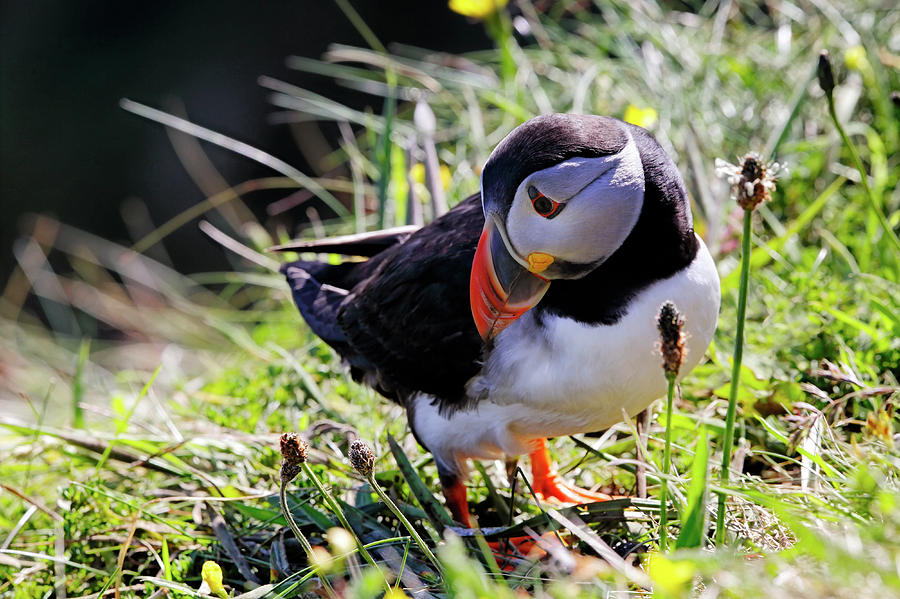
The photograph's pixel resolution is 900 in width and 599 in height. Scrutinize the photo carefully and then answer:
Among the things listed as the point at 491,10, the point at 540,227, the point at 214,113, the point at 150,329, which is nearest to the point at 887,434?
A: the point at 540,227

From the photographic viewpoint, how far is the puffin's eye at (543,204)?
1.96 m

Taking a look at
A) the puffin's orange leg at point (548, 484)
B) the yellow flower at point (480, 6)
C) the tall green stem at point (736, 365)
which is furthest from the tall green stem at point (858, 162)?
the yellow flower at point (480, 6)

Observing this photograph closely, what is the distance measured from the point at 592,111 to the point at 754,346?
5.84ft

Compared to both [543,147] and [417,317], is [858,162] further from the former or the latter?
[417,317]

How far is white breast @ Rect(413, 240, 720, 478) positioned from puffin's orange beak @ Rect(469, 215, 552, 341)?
4.1 inches

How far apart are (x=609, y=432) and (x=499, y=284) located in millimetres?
830

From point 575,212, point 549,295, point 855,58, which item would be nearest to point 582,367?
point 549,295

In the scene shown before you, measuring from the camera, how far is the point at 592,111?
4.18 metres

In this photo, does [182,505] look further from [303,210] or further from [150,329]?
[303,210]

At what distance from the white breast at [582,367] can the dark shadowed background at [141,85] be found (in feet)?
19.3

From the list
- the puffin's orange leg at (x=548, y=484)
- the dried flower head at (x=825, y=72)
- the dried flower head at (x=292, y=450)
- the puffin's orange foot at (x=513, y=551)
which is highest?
the dried flower head at (x=825, y=72)

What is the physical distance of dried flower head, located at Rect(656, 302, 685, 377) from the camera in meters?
1.53

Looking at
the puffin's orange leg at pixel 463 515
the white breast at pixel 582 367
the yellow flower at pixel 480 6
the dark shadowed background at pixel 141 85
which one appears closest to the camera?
the white breast at pixel 582 367

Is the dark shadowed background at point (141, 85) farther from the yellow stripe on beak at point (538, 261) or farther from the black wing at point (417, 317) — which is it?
the yellow stripe on beak at point (538, 261)
